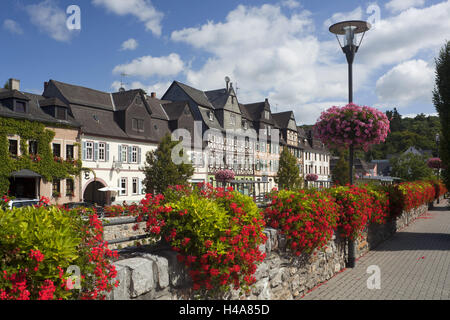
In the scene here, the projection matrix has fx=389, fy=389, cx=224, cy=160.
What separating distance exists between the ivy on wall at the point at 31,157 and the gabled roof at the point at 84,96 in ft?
14.4

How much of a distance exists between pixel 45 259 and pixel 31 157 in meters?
27.1

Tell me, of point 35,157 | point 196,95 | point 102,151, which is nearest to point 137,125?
point 102,151

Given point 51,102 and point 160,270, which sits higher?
point 51,102

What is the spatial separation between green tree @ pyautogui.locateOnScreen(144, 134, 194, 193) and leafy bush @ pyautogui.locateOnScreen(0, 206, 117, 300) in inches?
985

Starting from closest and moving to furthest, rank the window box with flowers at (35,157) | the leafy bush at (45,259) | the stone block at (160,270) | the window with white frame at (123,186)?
the leafy bush at (45,259) → the stone block at (160,270) → the window box with flowers at (35,157) → the window with white frame at (123,186)

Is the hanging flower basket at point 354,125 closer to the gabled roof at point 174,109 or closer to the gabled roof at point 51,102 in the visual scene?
the gabled roof at point 51,102

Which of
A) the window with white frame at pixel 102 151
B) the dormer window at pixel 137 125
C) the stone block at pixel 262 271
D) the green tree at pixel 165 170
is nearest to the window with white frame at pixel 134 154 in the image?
the dormer window at pixel 137 125

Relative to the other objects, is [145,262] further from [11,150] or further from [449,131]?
[11,150]

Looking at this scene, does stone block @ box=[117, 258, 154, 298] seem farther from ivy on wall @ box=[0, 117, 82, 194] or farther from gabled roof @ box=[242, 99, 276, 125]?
gabled roof @ box=[242, 99, 276, 125]

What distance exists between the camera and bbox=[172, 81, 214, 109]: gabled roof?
44531 millimetres

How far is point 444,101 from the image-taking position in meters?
15.3

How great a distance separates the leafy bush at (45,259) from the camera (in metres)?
3.12

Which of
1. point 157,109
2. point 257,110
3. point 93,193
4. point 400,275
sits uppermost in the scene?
point 257,110

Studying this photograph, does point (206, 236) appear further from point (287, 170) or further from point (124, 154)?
point (287, 170)
